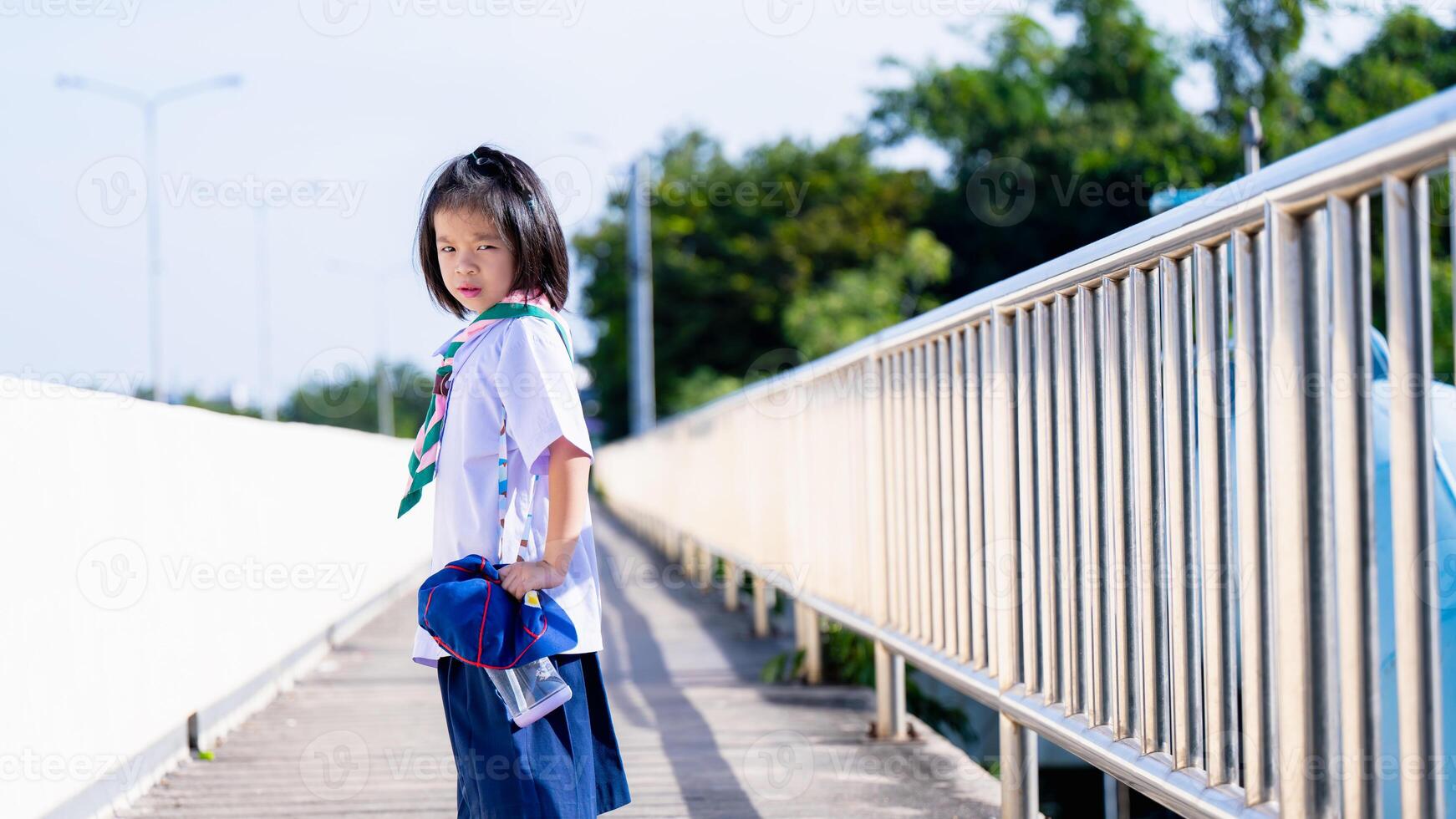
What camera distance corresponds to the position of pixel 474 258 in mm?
2664

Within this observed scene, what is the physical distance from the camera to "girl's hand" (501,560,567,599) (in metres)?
2.51

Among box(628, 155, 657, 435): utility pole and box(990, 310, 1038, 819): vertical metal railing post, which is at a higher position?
box(628, 155, 657, 435): utility pole

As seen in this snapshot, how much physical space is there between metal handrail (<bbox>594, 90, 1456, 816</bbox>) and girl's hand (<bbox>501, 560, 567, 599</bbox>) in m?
1.06

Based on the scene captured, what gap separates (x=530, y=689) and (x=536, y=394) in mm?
506

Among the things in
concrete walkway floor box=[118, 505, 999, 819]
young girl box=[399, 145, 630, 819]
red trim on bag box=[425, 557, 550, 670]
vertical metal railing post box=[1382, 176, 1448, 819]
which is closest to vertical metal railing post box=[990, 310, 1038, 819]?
concrete walkway floor box=[118, 505, 999, 819]

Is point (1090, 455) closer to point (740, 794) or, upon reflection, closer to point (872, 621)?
point (740, 794)

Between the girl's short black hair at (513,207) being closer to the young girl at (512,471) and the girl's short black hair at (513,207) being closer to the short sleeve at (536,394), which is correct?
the young girl at (512,471)

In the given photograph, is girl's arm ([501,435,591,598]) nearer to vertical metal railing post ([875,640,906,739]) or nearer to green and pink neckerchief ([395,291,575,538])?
green and pink neckerchief ([395,291,575,538])

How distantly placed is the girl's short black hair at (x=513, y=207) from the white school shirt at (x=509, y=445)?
10cm

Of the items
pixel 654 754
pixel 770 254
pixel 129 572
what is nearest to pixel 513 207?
pixel 129 572

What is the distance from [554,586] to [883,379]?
2408mm

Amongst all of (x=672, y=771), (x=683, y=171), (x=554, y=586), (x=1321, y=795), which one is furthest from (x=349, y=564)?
(x=683, y=171)

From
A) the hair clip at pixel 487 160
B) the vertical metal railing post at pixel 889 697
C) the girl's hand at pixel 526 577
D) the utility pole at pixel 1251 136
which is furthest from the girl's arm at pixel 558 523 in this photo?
the utility pole at pixel 1251 136

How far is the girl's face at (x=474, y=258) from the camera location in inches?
104
